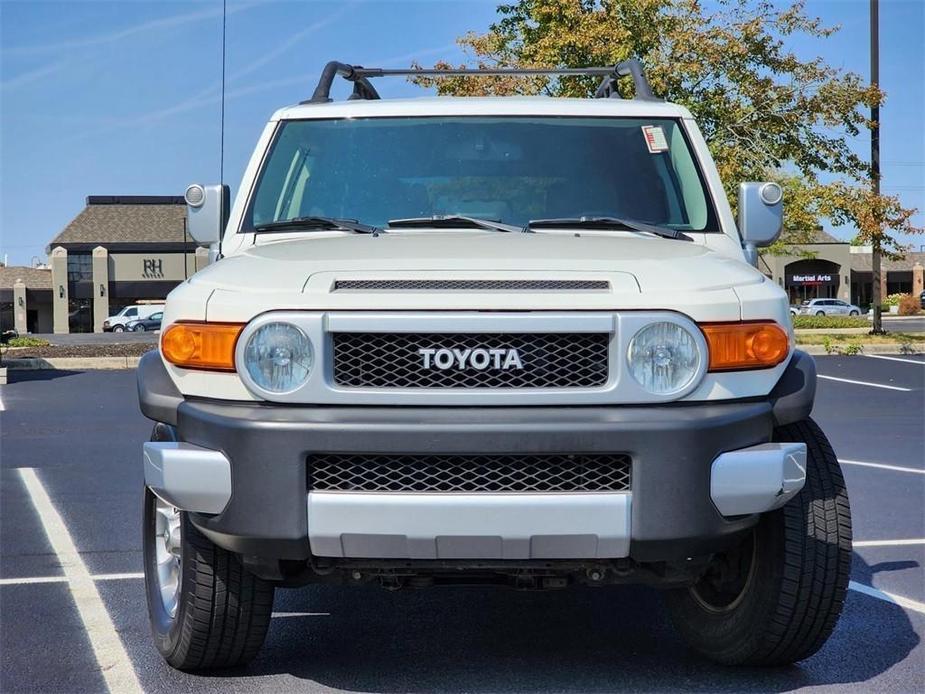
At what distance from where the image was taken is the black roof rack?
5.31 m

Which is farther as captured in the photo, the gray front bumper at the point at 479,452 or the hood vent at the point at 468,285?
the hood vent at the point at 468,285

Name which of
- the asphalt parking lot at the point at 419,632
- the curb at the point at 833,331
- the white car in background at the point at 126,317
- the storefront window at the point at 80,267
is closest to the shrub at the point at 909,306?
the curb at the point at 833,331

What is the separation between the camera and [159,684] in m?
3.95

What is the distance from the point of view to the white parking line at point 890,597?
16.3 feet

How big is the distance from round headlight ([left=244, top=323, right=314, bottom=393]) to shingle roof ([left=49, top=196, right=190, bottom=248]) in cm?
7141

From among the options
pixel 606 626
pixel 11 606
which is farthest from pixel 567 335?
pixel 11 606

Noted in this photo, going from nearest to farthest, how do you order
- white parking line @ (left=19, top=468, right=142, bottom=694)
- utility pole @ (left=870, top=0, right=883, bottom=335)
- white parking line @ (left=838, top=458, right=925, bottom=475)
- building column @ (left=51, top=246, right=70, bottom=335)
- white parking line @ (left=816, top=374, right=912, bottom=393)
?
1. white parking line @ (left=19, top=468, right=142, bottom=694)
2. white parking line @ (left=838, top=458, right=925, bottom=475)
3. white parking line @ (left=816, top=374, right=912, bottom=393)
4. utility pole @ (left=870, top=0, right=883, bottom=335)
5. building column @ (left=51, top=246, right=70, bottom=335)

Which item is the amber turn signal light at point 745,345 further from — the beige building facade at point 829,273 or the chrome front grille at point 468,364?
A: the beige building facade at point 829,273

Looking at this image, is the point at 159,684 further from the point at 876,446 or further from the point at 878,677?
the point at 876,446

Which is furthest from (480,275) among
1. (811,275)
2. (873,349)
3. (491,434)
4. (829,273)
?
(829,273)

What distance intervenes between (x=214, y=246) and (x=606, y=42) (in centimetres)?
2160

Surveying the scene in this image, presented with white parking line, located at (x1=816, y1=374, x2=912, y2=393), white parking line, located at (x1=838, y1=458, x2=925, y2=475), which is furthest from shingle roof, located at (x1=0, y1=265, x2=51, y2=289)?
white parking line, located at (x1=838, y1=458, x2=925, y2=475)

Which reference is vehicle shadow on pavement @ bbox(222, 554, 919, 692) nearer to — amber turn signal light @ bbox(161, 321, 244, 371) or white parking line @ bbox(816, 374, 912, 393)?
amber turn signal light @ bbox(161, 321, 244, 371)

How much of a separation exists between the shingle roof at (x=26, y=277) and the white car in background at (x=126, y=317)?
1545 cm
